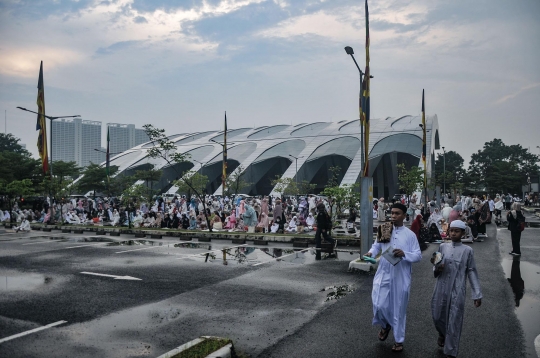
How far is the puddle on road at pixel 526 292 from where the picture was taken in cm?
552

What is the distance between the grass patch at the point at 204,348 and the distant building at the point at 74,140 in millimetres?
107365

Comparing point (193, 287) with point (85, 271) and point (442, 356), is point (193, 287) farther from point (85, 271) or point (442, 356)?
point (442, 356)

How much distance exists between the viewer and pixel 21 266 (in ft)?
33.7

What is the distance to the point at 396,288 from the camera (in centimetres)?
494

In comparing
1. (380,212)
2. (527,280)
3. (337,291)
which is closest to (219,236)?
(337,291)

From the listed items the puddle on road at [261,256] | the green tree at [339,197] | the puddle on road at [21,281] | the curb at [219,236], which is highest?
the green tree at [339,197]

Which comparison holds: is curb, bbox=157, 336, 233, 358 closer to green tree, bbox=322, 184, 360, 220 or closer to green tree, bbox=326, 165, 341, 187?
green tree, bbox=322, 184, 360, 220

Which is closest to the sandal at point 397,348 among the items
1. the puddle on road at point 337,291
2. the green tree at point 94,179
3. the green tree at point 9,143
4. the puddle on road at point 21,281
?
the puddle on road at point 337,291

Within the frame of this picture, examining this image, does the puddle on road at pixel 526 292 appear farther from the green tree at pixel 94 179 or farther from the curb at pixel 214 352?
the green tree at pixel 94 179

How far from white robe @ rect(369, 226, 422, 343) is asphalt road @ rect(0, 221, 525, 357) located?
302mm

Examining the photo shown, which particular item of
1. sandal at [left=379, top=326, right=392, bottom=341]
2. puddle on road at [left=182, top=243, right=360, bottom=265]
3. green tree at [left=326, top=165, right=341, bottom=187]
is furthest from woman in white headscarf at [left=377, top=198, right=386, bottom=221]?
sandal at [left=379, top=326, right=392, bottom=341]

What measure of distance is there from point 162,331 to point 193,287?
251 cm

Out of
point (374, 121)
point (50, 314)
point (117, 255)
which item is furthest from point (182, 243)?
point (374, 121)

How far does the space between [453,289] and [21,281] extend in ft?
25.6
